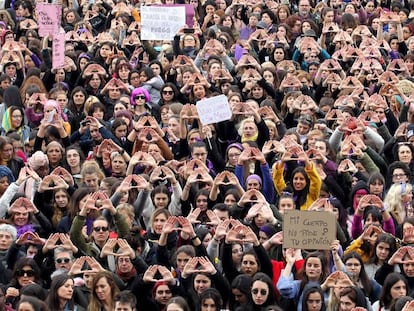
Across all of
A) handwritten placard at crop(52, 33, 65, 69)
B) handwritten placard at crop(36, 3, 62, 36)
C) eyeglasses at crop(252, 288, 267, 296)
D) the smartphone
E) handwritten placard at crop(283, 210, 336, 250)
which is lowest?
eyeglasses at crop(252, 288, 267, 296)

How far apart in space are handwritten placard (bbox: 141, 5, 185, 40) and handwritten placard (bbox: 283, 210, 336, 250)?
7.29 m

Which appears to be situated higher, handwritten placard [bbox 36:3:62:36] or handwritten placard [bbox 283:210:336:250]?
handwritten placard [bbox 36:3:62:36]

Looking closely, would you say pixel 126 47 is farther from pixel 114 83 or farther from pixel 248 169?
pixel 248 169

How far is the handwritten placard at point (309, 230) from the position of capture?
14258 mm

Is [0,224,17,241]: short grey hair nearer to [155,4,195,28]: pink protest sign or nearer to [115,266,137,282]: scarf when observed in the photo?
[115,266,137,282]: scarf

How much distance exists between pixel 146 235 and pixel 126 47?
22.1ft

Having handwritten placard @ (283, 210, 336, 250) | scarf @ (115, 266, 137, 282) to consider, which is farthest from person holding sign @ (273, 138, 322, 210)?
scarf @ (115, 266, 137, 282)

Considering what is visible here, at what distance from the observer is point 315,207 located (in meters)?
Result: 15.3

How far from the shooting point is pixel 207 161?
17.2 m

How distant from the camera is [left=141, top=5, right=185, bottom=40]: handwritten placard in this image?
2127cm

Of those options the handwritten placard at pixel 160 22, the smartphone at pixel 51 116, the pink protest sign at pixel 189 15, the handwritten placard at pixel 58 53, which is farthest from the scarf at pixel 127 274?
Answer: the pink protest sign at pixel 189 15

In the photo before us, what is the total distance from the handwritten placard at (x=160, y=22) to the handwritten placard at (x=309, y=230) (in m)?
7.29

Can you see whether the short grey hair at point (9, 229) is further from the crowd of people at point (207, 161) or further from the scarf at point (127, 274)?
the scarf at point (127, 274)

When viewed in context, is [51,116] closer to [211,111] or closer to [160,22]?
[211,111]
